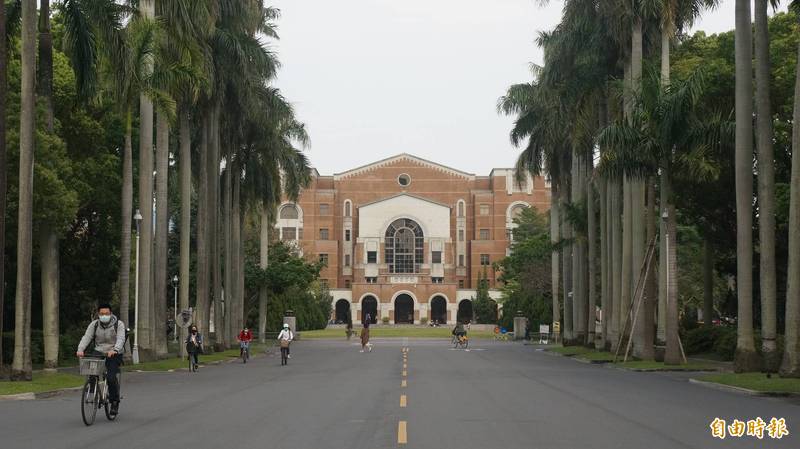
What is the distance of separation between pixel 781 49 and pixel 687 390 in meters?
17.0

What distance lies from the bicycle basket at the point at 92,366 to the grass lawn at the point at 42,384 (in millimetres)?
6688

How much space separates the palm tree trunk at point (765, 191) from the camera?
24.6 meters

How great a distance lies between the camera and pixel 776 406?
17.7 meters

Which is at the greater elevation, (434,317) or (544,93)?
(544,93)

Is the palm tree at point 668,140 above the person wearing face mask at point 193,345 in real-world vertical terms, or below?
above

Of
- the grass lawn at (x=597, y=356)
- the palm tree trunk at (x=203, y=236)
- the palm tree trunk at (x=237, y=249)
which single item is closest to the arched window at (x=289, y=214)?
the palm tree trunk at (x=237, y=249)

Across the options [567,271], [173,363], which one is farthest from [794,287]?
[567,271]

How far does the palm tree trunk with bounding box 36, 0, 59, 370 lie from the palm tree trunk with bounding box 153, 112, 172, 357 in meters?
5.07

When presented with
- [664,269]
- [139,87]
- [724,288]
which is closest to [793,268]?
[664,269]

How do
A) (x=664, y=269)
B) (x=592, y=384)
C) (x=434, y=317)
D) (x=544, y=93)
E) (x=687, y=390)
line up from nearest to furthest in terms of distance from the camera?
(x=687, y=390), (x=592, y=384), (x=664, y=269), (x=544, y=93), (x=434, y=317)

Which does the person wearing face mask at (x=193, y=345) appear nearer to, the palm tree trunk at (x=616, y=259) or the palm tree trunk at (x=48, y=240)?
the palm tree trunk at (x=48, y=240)

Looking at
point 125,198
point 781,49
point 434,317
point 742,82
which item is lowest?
point 434,317

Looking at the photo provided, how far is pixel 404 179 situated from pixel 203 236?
78.9 metres

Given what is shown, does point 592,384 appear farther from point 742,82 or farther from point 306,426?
point 306,426
